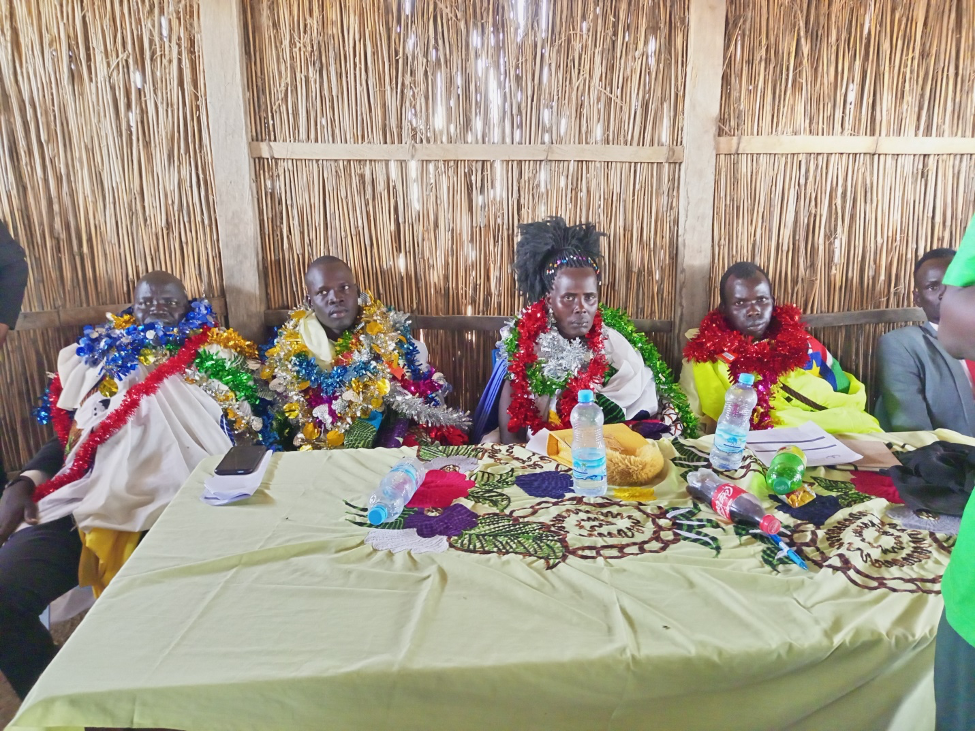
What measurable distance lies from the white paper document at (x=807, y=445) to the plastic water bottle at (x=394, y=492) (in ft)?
3.59

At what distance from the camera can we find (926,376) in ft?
9.63

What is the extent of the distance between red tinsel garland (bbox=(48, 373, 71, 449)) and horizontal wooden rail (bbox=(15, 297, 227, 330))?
0.40 meters

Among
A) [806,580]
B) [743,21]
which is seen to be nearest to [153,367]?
[806,580]

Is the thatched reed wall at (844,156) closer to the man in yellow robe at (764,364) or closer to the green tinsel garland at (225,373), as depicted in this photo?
the man in yellow robe at (764,364)

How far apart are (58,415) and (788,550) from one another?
2854mm

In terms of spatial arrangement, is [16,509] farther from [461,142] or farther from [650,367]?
[650,367]

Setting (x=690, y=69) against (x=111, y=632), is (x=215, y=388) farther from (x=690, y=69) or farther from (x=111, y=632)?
(x=690, y=69)

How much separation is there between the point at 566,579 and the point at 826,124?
10.2 feet

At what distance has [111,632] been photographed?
3.80 feet

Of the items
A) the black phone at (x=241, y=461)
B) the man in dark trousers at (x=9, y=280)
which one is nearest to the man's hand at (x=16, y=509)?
the man in dark trousers at (x=9, y=280)

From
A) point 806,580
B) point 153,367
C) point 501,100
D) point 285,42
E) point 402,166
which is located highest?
point 285,42

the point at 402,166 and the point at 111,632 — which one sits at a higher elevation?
the point at 402,166

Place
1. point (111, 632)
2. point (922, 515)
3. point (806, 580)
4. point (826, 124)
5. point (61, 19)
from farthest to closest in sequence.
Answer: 1. point (826, 124)
2. point (61, 19)
3. point (922, 515)
4. point (806, 580)
5. point (111, 632)

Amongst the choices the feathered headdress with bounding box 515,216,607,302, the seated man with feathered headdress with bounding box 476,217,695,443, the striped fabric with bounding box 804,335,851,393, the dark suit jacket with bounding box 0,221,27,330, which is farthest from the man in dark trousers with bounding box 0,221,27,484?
the striped fabric with bounding box 804,335,851,393
